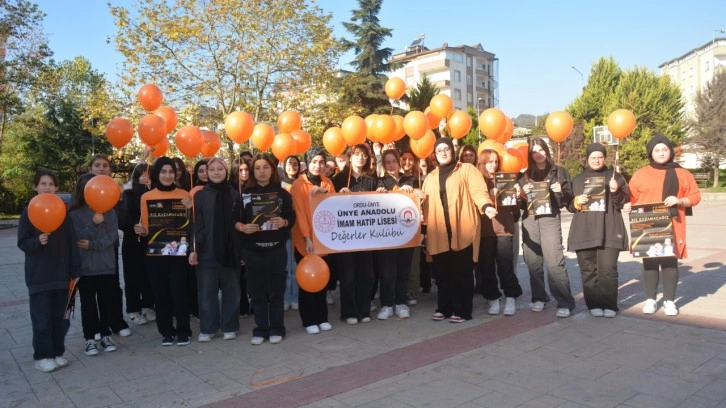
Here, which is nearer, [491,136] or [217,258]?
[217,258]

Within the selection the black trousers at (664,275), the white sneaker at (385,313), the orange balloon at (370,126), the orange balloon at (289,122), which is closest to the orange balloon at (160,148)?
the orange balloon at (289,122)

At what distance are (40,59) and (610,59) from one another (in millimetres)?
42294

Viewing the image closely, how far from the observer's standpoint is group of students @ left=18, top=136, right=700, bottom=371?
206 inches

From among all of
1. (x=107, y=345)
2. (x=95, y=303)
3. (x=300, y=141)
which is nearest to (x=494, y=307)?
(x=300, y=141)

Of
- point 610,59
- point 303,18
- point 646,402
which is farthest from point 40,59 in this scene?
point 610,59

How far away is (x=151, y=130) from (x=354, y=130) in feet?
7.43

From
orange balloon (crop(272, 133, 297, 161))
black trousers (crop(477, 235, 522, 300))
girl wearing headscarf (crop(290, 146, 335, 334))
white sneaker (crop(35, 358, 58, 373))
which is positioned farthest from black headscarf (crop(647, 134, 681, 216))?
white sneaker (crop(35, 358, 58, 373))

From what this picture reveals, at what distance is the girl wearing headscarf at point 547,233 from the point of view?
5918 mm

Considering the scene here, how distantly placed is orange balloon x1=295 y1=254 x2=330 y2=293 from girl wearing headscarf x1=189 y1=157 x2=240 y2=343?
2.29 feet

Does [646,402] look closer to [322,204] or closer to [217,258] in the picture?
[322,204]

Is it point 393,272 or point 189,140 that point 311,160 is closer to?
point 189,140

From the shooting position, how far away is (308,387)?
13.6 ft

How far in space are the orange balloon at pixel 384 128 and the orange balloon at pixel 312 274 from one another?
1.89 meters

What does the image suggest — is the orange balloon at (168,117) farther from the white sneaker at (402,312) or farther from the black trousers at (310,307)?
the white sneaker at (402,312)
